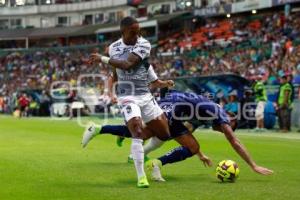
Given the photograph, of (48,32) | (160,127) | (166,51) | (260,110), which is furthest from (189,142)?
(48,32)

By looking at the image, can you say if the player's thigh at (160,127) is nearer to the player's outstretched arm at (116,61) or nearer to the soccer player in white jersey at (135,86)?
the soccer player in white jersey at (135,86)

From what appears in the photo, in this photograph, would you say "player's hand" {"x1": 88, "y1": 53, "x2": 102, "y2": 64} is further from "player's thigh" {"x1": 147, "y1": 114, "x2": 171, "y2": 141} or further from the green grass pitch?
the green grass pitch

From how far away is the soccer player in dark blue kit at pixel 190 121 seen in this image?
9.98 meters

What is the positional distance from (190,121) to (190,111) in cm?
45

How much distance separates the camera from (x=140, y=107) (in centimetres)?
957

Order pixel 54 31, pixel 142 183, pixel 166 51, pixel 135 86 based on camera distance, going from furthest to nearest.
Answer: pixel 54 31
pixel 166 51
pixel 135 86
pixel 142 183

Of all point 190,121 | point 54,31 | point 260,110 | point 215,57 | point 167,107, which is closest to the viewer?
point 167,107

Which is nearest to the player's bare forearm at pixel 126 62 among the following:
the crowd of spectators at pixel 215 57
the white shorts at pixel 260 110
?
the white shorts at pixel 260 110

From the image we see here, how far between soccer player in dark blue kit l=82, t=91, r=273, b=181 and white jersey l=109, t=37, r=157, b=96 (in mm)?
840

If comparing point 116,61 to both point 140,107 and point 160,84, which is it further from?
point 160,84

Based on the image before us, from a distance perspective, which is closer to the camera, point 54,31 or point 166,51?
point 166,51

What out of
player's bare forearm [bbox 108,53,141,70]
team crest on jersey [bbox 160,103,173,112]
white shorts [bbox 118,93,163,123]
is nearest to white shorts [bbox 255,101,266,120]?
team crest on jersey [bbox 160,103,173,112]

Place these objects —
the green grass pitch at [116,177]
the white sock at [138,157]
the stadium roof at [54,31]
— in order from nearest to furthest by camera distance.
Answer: the green grass pitch at [116,177] → the white sock at [138,157] → the stadium roof at [54,31]

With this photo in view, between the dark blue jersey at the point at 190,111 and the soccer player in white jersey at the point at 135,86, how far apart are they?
0.39 meters
